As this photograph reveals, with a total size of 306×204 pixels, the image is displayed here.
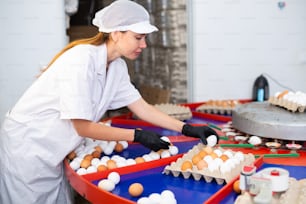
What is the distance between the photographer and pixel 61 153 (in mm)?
1760

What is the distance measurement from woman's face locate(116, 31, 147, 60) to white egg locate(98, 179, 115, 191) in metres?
0.63

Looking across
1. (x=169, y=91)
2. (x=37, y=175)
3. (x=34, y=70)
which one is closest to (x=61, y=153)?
(x=37, y=175)

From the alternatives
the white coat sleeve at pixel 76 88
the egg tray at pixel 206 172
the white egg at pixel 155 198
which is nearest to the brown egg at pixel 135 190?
the white egg at pixel 155 198

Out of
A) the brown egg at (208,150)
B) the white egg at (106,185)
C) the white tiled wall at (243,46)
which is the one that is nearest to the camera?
the white egg at (106,185)

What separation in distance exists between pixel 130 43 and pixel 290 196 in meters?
0.94

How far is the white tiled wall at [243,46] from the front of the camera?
3.05 m

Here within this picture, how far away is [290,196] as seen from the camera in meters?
1.21

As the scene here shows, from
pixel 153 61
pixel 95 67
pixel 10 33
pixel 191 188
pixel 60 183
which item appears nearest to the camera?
pixel 191 188

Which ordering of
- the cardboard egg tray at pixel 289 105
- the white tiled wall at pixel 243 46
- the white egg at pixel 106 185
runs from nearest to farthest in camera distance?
the white egg at pixel 106 185 → the cardboard egg tray at pixel 289 105 → the white tiled wall at pixel 243 46

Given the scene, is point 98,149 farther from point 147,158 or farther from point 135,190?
point 135,190

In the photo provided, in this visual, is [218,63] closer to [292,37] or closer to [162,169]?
[292,37]

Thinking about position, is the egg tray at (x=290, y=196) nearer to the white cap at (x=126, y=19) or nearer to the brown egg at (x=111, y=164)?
the brown egg at (x=111, y=164)

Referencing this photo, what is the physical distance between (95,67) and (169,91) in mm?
1848

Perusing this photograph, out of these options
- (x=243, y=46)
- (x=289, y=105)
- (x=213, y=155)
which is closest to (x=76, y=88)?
(x=213, y=155)
